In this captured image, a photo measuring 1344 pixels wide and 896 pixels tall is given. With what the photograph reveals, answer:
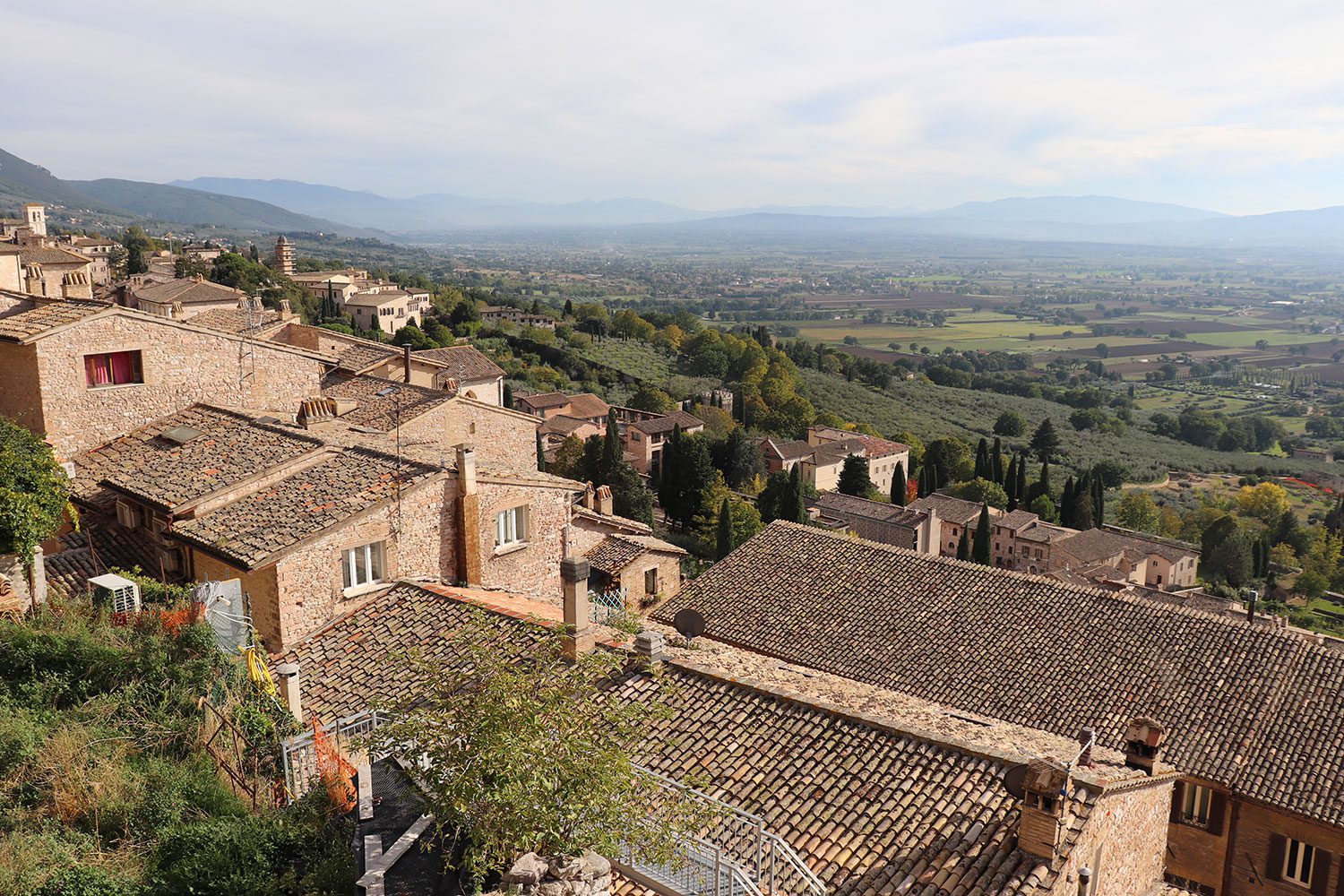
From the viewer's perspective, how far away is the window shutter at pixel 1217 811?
13.6 meters

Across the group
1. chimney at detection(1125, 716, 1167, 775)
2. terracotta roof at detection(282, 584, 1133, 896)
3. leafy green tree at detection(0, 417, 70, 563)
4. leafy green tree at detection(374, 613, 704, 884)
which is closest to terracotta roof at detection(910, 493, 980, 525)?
chimney at detection(1125, 716, 1167, 775)

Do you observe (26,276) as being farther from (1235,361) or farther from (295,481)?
(1235,361)

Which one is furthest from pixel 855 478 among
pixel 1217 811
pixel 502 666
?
pixel 502 666

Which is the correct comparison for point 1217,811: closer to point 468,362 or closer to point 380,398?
point 380,398

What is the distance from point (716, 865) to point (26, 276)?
33.9 metres

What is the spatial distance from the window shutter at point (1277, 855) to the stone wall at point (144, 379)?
709 inches

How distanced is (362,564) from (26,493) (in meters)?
3.99

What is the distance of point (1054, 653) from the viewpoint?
16.4m

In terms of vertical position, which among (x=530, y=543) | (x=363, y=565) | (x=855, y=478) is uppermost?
(x=363, y=565)

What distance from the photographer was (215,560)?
1161 cm

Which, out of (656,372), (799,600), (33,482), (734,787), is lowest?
(656,372)

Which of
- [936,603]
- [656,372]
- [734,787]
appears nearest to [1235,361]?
[656,372]

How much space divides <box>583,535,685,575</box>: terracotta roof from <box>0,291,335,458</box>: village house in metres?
7.94

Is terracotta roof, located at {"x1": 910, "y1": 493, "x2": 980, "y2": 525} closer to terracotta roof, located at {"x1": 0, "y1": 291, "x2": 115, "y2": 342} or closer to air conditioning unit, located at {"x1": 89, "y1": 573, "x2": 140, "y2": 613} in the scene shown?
terracotta roof, located at {"x1": 0, "y1": 291, "x2": 115, "y2": 342}
